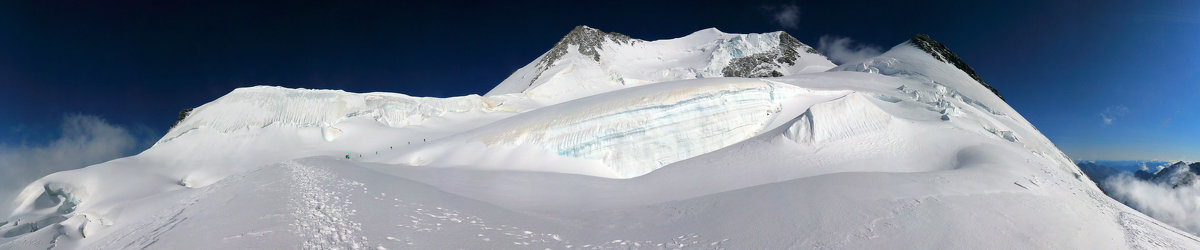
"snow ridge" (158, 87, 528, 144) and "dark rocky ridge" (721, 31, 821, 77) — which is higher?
"dark rocky ridge" (721, 31, 821, 77)

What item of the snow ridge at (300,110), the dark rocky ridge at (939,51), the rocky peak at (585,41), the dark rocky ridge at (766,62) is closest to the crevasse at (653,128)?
the snow ridge at (300,110)

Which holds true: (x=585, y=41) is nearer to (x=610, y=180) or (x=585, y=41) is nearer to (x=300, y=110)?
(x=300, y=110)

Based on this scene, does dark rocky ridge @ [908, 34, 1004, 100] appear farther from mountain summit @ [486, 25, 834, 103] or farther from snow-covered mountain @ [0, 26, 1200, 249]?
mountain summit @ [486, 25, 834, 103]

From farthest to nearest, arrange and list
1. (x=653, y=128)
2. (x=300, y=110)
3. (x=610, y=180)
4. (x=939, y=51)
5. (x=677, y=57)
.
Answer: (x=677, y=57) < (x=939, y=51) < (x=300, y=110) < (x=653, y=128) < (x=610, y=180)

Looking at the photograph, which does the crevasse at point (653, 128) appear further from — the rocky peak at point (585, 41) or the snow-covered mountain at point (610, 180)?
the rocky peak at point (585, 41)

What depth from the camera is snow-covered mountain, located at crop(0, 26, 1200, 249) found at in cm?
872

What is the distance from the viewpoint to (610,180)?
61.1ft

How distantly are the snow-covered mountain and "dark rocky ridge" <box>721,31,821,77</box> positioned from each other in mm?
48340

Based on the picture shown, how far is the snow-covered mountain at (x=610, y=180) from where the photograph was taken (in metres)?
8.72

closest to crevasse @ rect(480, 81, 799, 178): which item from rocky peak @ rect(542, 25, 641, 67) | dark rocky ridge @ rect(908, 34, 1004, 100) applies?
dark rocky ridge @ rect(908, 34, 1004, 100)

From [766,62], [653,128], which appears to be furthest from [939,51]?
[653,128]

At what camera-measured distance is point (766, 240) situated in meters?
8.32

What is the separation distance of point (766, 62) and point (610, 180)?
3043 inches

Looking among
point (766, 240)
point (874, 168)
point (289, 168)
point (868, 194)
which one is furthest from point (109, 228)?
point (874, 168)
